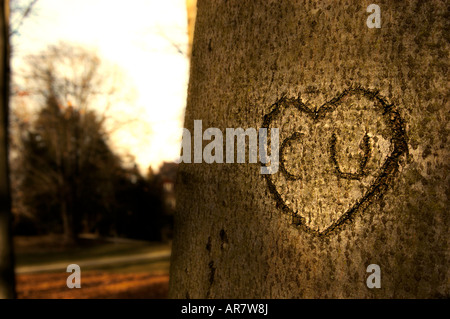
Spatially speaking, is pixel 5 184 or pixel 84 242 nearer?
pixel 5 184

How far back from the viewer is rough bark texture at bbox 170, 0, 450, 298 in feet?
4.49

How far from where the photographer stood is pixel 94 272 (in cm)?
1258

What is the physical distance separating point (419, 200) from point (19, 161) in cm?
2916

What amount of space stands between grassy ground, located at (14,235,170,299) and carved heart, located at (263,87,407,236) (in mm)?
4752

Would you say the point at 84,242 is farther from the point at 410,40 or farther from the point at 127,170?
the point at 410,40

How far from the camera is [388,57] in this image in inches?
56.7

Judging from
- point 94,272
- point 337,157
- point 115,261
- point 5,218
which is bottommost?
point 115,261

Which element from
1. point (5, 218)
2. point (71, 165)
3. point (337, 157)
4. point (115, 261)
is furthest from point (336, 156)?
point (71, 165)

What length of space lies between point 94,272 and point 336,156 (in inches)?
490

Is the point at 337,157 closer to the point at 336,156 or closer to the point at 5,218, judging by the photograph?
the point at 336,156

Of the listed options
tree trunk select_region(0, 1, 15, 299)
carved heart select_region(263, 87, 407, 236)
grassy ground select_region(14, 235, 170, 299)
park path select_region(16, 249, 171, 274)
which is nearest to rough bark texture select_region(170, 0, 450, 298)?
carved heart select_region(263, 87, 407, 236)

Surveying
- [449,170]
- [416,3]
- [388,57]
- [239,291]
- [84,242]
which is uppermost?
[416,3]

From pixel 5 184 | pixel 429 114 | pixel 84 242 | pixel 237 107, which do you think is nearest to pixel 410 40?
pixel 429 114

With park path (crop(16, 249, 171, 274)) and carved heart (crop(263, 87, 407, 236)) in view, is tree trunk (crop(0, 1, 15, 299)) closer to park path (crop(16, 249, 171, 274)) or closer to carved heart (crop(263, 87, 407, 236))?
carved heart (crop(263, 87, 407, 236))
